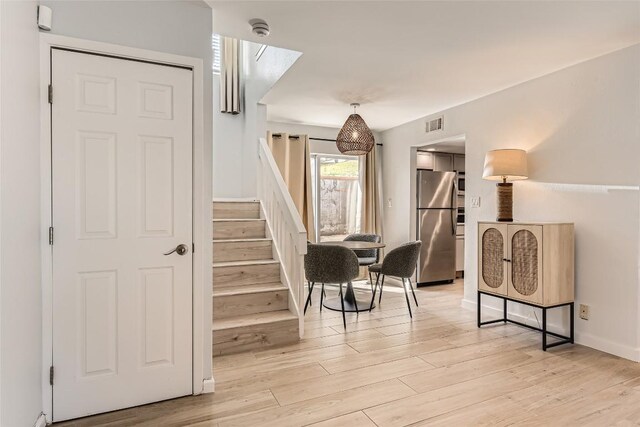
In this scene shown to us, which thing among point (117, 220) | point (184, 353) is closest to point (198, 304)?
point (184, 353)

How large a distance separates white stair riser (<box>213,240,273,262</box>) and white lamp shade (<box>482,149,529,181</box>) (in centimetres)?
231

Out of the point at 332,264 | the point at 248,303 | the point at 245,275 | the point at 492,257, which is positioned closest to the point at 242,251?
the point at 245,275

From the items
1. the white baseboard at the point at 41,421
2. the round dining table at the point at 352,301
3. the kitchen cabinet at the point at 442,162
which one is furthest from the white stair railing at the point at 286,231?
the kitchen cabinet at the point at 442,162

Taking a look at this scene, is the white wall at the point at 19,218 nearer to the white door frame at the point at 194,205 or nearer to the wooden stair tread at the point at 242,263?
the white door frame at the point at 194,205

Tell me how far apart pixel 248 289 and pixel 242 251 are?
460 millimetres

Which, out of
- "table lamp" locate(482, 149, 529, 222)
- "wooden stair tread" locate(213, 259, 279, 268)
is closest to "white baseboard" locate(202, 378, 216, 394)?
"wooden stair tread" locate(213, 259, 279, 268)

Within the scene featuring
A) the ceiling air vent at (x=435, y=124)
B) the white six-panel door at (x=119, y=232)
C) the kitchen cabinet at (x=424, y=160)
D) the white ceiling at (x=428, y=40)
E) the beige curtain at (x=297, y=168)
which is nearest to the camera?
the white six-panel door at (x=119, y=232)

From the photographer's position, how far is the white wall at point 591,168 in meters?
2.82

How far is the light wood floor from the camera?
2.04 m

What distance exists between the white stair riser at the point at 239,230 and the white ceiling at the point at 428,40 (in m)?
1.47

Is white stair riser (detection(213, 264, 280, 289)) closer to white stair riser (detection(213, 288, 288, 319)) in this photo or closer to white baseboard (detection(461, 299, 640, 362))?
white stair riser (detection(213, 288, 288, 319))

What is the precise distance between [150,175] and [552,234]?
307 cm

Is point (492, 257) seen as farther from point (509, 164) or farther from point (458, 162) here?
point (458, 162)

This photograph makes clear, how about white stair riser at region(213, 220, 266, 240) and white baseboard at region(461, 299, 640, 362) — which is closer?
white baseboard at region(461, 299, 640, 362)
